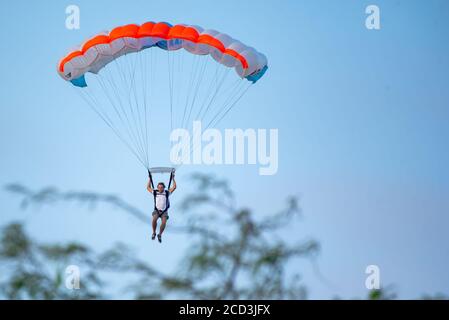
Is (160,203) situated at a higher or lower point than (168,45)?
lower

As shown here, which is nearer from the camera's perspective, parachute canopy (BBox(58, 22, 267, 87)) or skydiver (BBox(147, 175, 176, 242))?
skydiver (BBox(147, 175, 176, 242))

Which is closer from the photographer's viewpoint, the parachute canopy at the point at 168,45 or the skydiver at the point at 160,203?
the skydiver at the point at 160,203

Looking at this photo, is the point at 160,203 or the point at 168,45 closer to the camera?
the point at 160,203

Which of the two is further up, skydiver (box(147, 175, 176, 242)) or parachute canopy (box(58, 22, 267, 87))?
parachute canopy (box(58, 22, 267, 87))

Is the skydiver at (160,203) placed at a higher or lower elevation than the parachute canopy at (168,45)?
lower
